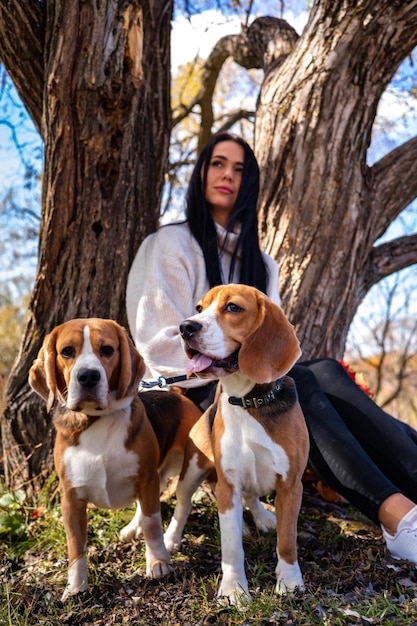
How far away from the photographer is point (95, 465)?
114 inches

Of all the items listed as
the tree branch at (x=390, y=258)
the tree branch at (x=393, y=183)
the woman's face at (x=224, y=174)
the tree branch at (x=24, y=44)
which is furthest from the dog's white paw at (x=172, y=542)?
the tree branch at (x=24, y=44)

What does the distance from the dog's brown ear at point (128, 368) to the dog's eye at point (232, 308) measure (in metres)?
0.62

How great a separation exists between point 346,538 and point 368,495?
59 cm

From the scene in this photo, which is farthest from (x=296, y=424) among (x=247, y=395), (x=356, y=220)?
(x=356, y=220)

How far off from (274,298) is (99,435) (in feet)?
6.12

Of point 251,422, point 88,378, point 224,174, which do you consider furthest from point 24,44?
point 251,422

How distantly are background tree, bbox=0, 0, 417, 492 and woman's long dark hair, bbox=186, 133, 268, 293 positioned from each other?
560 mm

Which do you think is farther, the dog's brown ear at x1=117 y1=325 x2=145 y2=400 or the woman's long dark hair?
the woman's long dark hair

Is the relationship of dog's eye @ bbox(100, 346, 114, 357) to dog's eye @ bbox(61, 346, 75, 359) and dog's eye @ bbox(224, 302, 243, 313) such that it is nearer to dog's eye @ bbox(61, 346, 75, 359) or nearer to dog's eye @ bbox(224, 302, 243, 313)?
dog's eye @ bbox(61, 346, 75, 359)

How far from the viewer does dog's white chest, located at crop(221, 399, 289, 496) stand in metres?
2.68

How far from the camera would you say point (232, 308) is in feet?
8.84

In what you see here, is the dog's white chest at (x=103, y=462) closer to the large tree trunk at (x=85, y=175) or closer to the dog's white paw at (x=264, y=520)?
the dog's white paw at (x=264, y=520)

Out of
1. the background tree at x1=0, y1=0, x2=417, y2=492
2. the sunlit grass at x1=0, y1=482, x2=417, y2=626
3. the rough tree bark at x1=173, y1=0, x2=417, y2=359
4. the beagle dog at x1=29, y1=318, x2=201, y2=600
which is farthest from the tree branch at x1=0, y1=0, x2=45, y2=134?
the sunlit grass at x1=0, y1=482, x2=417, y2=626

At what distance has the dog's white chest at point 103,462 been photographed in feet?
9.53
